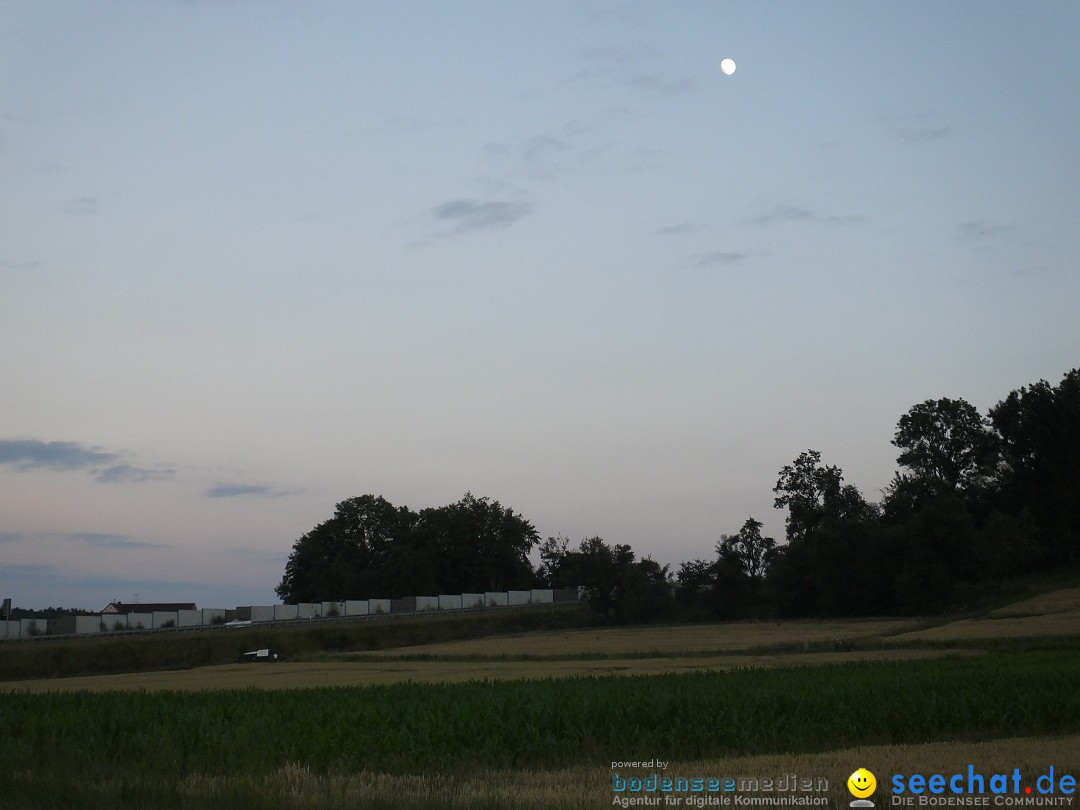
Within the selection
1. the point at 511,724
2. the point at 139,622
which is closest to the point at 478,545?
the point at 139,622

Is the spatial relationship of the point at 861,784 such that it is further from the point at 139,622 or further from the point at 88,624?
the point at 139,622

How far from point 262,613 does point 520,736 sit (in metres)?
78.4

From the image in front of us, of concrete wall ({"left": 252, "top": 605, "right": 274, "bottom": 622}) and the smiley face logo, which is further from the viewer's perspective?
concrete wall ({"left": 252, "top": 605, "right": 274, "bottom": 622})

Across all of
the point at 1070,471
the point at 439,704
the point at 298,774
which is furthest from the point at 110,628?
the point at 1070,471

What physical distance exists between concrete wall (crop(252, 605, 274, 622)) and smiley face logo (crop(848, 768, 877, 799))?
8440cm

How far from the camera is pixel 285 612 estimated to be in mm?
95625

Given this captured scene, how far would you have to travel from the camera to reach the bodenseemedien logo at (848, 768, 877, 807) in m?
13.2

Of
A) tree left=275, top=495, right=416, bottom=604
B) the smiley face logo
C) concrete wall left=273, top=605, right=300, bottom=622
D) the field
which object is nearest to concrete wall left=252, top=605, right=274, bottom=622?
concrete wall left=273, top=605, right=300, bottom=622

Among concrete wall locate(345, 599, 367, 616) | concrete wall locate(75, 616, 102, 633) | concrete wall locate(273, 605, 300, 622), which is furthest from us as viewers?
concrete wall locate(345, 599, 367, 616)

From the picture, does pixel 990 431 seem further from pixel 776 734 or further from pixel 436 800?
pixel 436 800

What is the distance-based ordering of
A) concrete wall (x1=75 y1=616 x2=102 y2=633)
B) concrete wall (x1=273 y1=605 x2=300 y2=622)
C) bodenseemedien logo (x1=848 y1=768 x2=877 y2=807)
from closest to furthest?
bodenseemedien logo (x1=848 y1=768 x2=877 y2=807) → concrete wall (x1=75 y1=616 x2=102 y2=633) → concrete wall (x1=273 y1=605 x2=300 y2=622)

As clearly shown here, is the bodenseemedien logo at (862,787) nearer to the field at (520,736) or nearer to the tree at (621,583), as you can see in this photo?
the field at (520,736)

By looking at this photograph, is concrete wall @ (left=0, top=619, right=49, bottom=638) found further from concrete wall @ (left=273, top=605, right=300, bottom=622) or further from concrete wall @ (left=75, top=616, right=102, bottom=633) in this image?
concrete wall @ (left=273, top=605, right=300, bottom=622)

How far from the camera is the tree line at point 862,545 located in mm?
85562
